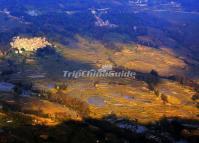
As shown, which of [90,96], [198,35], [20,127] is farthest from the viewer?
[198,35]

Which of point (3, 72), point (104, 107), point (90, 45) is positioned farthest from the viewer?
point (90, 45)

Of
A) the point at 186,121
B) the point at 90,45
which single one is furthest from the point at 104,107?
the point at 90,45

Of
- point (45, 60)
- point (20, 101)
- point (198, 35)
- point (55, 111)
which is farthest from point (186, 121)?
point (198, 35)

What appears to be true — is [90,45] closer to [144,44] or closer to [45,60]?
[144,44]

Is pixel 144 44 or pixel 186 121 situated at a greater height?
pixel 144 44

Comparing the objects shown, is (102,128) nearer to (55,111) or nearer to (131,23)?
(55,111)

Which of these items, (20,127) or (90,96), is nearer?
(20,127)

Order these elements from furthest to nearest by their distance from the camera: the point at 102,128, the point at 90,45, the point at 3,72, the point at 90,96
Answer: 1. the point at 90,45
2. the point at 3,72
3. the point at 90,96
4. the point at 102,128

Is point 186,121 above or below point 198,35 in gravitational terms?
below

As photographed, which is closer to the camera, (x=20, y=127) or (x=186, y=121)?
(x=20, y=127)
